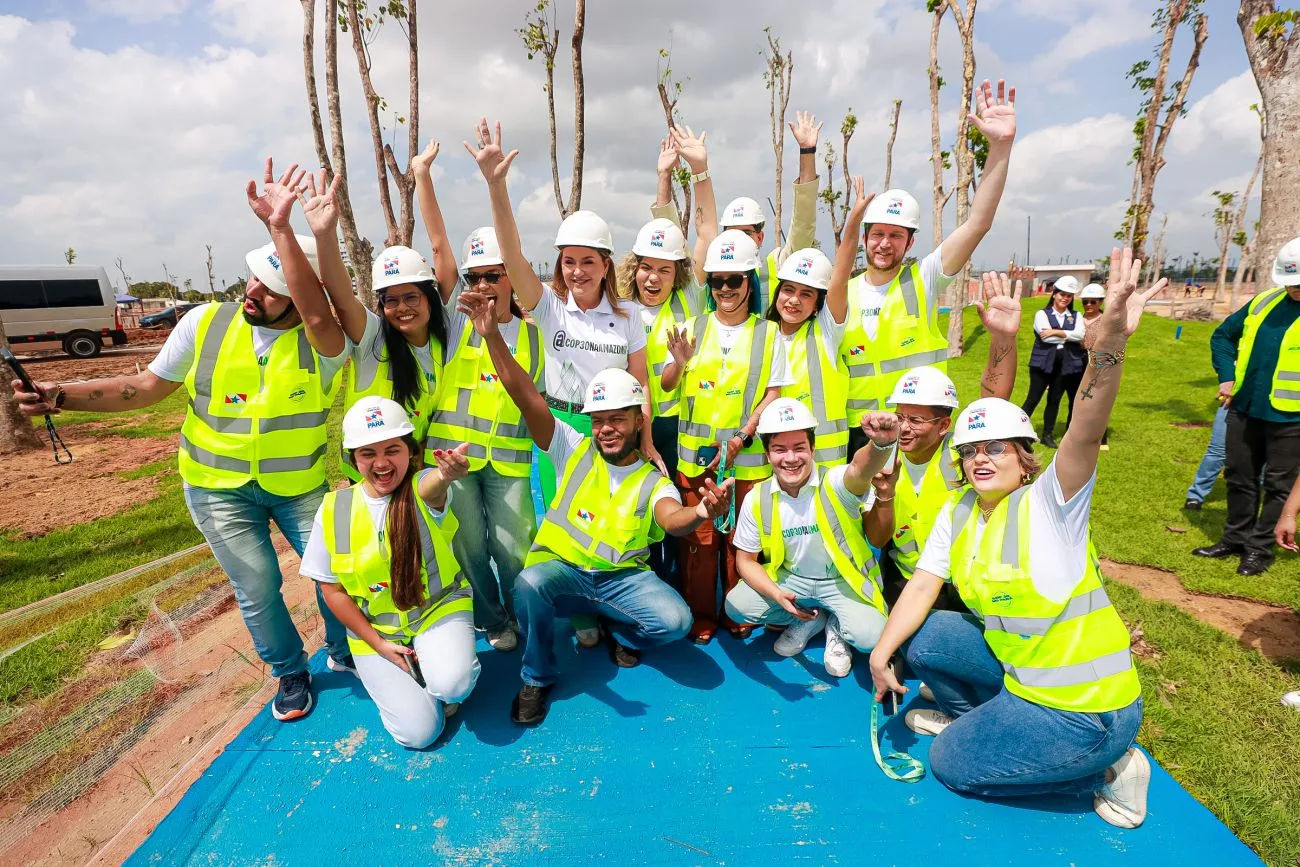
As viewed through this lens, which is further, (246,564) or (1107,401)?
(246,564)

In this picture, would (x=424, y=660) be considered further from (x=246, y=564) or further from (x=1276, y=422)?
(x=1276, y=422)

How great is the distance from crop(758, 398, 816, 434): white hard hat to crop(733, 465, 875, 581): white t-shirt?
345 mm

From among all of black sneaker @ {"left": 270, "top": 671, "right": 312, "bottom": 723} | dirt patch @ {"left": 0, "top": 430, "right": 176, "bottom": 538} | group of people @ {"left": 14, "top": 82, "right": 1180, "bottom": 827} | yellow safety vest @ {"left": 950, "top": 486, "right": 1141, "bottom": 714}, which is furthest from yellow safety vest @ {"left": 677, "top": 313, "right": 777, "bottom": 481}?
dirt patch @ {"left": 0, "top": 430, "right": 176, "bottom": 538}

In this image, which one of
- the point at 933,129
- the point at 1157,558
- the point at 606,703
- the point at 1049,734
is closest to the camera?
the point at 1049,734

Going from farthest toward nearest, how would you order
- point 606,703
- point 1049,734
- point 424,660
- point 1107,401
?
point 606,703, point 424,660, point 1049,734, point 1107,401

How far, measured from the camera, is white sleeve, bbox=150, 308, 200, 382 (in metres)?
3.22

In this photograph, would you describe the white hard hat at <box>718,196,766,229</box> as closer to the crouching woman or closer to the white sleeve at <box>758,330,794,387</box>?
the white sleeve at <box>758,330,794,387</box>

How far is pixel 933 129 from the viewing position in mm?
15328

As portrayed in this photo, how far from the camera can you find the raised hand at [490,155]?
367 cm

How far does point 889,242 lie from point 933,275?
0.34m

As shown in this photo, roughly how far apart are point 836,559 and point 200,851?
3.21m

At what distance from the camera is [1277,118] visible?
589 cm

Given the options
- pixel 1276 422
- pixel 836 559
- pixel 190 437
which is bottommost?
pixel 836 559

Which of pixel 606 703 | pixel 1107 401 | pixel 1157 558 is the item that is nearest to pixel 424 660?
pixel 606 703
